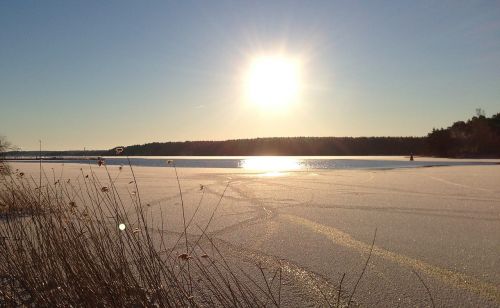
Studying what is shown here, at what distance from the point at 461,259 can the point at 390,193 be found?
223 inches

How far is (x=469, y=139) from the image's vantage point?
4703 cm

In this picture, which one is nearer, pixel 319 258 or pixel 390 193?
pixel 319 258

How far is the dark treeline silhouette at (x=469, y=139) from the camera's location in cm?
4534

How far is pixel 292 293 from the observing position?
121 inches

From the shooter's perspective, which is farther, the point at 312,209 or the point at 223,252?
the point at 312,209

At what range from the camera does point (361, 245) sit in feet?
14.7

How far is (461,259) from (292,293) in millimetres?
1918

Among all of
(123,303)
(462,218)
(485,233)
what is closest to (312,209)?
(462,218)

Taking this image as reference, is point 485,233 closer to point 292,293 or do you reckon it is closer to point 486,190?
point 292,293

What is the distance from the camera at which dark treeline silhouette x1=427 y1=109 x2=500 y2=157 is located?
4534 cm

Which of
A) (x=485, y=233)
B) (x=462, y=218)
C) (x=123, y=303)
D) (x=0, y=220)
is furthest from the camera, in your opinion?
(x=0, y=220)

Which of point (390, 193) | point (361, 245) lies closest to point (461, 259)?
point (361, 245)

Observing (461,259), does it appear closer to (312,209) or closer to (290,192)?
(312,209)

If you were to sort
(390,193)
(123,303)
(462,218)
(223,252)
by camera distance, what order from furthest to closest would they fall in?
1. (390,193)
2. (462,218)
3. (223,252)
4. (123,303)
